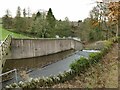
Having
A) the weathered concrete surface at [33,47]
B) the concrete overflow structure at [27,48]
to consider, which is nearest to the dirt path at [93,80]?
the concrete overflow structure at [27,48]

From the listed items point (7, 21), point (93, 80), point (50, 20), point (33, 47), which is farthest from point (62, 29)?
point (93, 80)

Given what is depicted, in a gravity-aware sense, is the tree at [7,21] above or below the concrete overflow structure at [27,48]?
above

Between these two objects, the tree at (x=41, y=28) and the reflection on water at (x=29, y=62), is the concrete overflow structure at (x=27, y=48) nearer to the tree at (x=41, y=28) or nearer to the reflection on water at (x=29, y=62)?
the reflection on water at (x=29, y=62)

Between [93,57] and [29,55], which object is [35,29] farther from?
[93,57]

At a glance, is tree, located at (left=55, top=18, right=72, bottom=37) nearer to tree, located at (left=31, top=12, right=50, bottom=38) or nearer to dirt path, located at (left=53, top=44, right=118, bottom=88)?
tree, located at (left=31, top=12, right=50, bottom=38)

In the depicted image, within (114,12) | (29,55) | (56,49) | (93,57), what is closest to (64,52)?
(56,49)

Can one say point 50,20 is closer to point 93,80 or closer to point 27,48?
point 27,48

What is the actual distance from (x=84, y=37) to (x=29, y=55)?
4364cm

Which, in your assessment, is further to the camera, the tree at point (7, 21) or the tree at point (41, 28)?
the tree at point (7, 21)

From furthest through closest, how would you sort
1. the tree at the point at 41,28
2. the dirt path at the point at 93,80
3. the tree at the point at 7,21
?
the tree at the point at 7,21
the tree at the point at 41,28
the dirt path at the point at 93,80

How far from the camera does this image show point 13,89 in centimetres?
893

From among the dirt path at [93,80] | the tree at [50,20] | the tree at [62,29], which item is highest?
the tree at [50,20]

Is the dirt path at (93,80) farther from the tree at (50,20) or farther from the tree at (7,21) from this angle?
the tree at (7,21)

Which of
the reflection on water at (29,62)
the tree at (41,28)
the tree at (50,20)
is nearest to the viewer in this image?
the reflection on water at (29,62)
